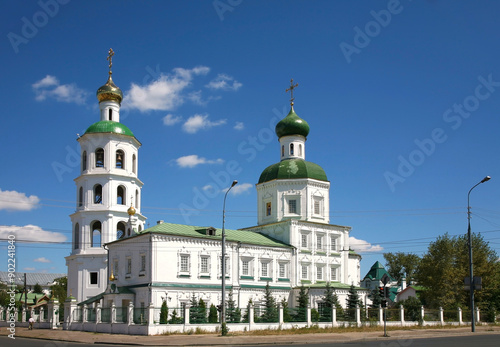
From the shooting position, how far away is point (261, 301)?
42344 mm

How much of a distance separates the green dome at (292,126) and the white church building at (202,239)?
97mm

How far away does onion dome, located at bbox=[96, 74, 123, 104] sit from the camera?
4953 cm

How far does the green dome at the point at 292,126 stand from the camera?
51.2 m

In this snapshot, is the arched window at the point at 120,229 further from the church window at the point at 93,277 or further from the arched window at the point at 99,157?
the arched window at the point at 99,157

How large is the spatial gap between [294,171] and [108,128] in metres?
16.9

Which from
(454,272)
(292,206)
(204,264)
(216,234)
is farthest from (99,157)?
(454,272)

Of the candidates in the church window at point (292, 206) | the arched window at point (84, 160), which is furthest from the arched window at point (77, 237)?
the church window at point (292, 206)

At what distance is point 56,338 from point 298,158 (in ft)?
93.5

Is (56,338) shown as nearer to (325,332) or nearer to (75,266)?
(325,332)

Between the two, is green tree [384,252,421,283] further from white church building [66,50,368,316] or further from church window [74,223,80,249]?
church window [74,223,80,249]

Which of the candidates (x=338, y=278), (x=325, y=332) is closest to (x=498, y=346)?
(x=325, y=332)

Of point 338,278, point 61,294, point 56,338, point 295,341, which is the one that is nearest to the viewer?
point 295,341

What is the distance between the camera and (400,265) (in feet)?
292

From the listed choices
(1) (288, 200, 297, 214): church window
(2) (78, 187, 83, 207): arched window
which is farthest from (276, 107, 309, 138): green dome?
(2) (78, 187, 83, 207): arched window
